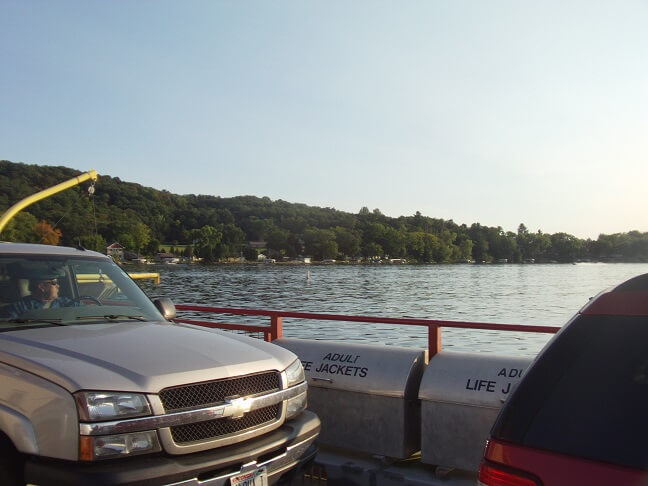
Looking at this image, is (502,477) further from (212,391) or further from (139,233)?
(139,233)

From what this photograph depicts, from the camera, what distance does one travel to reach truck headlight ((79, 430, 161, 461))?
10.8ft

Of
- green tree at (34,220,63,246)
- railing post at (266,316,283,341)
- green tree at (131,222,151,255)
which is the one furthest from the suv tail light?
green tree at (131,222,151,255)

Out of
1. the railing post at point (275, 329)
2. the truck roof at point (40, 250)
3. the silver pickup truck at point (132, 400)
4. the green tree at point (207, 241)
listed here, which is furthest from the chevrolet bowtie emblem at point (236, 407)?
the green tree at point (207, 241)

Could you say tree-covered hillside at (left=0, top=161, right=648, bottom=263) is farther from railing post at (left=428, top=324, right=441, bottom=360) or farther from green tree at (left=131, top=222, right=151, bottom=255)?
railing post at (left=428, top=324, right=441, bottom=360)

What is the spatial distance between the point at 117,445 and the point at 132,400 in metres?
0.24

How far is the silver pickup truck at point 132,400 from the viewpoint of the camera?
333 centimetres

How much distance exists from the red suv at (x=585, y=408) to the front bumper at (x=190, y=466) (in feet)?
6.13

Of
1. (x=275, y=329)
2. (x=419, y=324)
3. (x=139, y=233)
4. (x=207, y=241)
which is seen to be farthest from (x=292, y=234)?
(x=419, y=324)

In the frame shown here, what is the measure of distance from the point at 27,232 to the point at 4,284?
53.2 m

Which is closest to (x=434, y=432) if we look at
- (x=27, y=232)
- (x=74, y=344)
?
(x=74, y=344)

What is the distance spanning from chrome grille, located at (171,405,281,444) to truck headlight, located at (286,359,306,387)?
0.28m

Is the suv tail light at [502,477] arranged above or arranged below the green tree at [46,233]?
below

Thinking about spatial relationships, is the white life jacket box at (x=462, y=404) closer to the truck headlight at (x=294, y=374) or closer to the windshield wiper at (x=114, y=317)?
the truck headlight at (x=294, y=374)

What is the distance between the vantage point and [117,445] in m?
3.35
